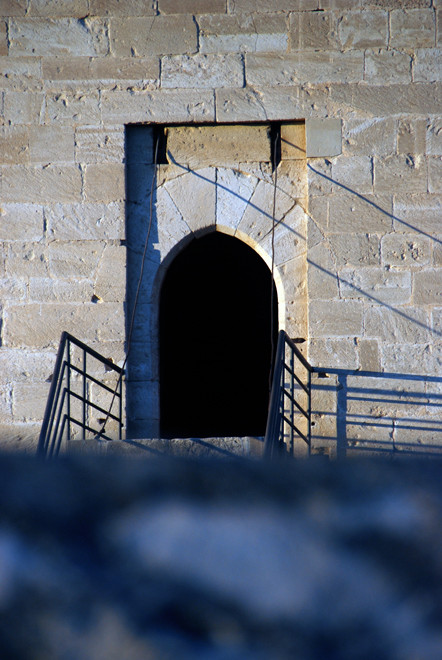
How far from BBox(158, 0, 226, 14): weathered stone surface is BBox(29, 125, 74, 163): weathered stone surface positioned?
3.78ft

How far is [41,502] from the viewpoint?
1.75 feet

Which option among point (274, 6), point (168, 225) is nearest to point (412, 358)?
point (168, 225)

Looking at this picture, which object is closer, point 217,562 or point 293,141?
point 217,562

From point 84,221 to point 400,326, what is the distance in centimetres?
245

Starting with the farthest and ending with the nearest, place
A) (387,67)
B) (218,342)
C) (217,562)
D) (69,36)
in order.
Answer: (218,342) < (69,36) < (387,67) < (217,562)

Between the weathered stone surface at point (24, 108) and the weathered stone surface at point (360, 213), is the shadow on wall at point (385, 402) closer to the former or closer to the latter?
the weathered stone surface at point (360, 213)

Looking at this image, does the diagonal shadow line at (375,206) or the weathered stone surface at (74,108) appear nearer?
the diagonal shadow line at (375,206)

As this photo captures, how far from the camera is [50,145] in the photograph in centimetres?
531

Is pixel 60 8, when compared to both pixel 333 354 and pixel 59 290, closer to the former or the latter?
pixel 59 290

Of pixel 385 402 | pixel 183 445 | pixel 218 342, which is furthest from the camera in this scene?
pixel 218 342

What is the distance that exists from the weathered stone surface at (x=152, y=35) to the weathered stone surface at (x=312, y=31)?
0.74 m

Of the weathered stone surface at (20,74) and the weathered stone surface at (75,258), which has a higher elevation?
the weathered stone surface at (20,74)

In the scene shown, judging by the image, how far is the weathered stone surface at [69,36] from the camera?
5309 mm

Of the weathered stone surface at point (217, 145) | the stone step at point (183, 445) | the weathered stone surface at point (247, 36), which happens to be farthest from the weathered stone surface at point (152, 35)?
the stone step at point (183, 445)
